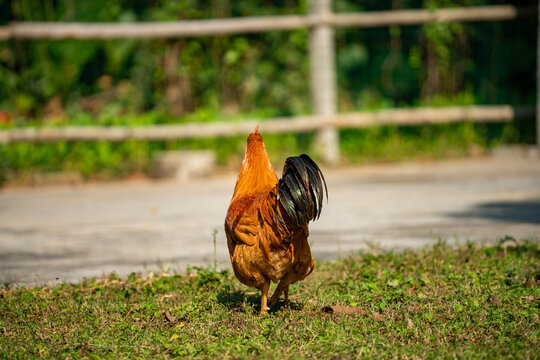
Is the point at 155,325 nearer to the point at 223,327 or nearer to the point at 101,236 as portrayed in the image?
the point at 223,327

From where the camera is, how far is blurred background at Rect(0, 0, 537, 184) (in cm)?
1028

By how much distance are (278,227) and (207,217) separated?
3.39m

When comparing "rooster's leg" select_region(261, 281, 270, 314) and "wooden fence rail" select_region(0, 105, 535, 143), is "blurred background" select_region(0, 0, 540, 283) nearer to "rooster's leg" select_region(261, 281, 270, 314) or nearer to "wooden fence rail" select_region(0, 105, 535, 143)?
"wooden fence rail" select_region(0, 105, 535, 143)

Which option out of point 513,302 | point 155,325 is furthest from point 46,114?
point 513,302

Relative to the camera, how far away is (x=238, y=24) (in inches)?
392

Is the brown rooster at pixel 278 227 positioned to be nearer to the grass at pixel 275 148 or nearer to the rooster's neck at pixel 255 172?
the rooster's neck at pixel 255 172

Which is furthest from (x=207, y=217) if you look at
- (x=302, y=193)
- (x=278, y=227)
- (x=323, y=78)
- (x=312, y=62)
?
(x=312, y=62)

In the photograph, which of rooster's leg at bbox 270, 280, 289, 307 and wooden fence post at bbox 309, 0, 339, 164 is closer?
rooster's leg at bbox 270, 280, 289, 307

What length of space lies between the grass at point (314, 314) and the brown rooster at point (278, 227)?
279mm

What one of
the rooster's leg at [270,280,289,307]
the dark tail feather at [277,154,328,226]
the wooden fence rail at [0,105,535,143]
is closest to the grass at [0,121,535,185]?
the wooden fence rail at [0,105,535,143]

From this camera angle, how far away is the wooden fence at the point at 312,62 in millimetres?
9639

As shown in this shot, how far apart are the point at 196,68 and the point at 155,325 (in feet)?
25.9

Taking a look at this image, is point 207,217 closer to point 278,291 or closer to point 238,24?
point 278,291

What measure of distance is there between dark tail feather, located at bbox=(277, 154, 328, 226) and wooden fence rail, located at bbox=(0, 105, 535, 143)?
6.33 meters
